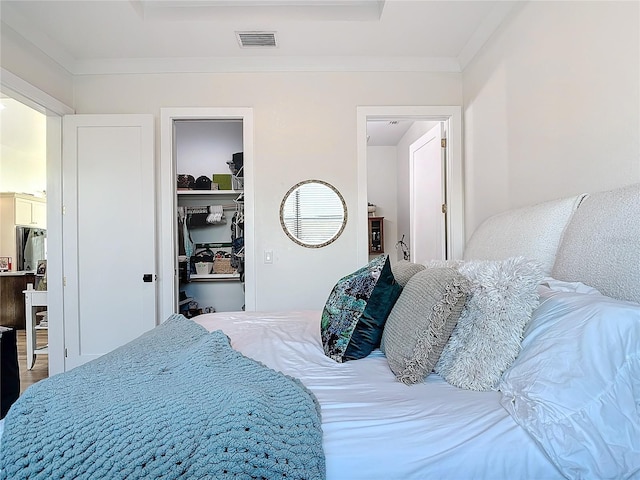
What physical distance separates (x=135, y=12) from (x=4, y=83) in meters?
0.94

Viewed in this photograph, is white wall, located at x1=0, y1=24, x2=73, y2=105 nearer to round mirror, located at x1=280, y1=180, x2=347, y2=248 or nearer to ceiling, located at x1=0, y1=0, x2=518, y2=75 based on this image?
ceiling, located at x1=0, y1=0, x2=518, y2=75

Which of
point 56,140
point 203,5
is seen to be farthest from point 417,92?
point 56,140

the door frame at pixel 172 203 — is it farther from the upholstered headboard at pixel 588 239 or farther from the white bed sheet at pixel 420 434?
the white bed sheet at pixel 420 434

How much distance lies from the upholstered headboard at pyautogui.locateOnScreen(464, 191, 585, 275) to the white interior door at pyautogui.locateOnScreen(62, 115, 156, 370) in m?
2.50

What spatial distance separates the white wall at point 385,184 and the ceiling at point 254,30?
2.81 metres

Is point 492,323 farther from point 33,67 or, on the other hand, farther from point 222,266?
point 222,266

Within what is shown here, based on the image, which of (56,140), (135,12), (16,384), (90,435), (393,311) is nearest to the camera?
(90,435)

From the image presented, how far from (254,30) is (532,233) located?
2271 mm

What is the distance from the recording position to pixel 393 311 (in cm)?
143

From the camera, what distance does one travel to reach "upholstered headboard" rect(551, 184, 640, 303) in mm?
1149

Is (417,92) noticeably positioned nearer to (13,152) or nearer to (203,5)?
(203,5)

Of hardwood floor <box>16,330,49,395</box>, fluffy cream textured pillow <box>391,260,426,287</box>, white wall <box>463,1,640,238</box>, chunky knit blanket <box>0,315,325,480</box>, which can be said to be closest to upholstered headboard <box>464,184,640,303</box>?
white wall <box>463,1,640,238</box>

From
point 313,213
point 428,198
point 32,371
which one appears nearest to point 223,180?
point 313,213

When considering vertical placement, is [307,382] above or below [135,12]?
below
